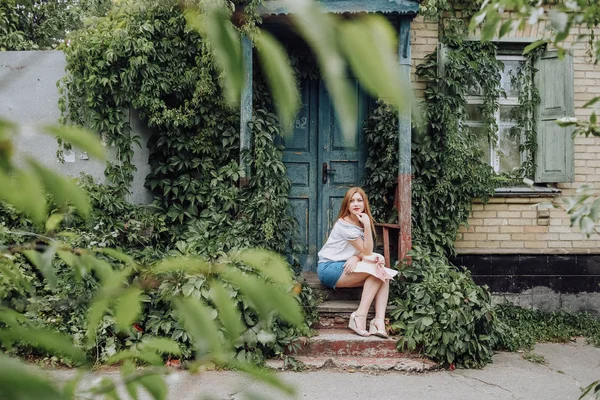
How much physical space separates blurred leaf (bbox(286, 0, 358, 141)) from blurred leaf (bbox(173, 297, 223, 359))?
0.27 meters

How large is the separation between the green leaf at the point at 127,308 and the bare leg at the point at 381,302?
5.15 m

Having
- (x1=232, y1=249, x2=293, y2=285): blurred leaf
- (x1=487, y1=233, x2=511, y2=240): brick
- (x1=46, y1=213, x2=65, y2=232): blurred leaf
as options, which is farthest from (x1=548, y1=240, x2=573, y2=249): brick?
(x1=232, y1=249, x2=293, y2=285): blurred leaf

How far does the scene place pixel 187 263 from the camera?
731mm

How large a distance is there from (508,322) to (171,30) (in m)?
5.00

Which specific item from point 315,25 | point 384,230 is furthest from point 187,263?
point 384,230

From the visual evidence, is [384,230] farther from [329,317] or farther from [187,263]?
[187,263]

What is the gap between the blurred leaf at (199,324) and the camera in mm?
609

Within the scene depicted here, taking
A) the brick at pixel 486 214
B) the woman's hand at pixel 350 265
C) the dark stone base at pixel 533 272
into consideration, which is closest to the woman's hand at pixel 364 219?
the woman's hand at pixel 350 265

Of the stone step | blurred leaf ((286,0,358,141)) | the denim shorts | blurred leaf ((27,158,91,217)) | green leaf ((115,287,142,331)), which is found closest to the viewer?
blurred leaf ((286,0,358,141))

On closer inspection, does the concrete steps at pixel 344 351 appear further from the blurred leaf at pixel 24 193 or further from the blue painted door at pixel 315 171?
the blurred leaf at pixel 24 193

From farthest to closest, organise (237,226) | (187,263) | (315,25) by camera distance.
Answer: (237,226), (187,263), (315,25)

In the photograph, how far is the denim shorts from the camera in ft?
19.7

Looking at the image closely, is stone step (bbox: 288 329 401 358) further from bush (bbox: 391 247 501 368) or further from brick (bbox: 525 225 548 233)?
brick (bbox: 525 225 548 233)

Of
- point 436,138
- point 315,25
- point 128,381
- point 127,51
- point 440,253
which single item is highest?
point 127,51
